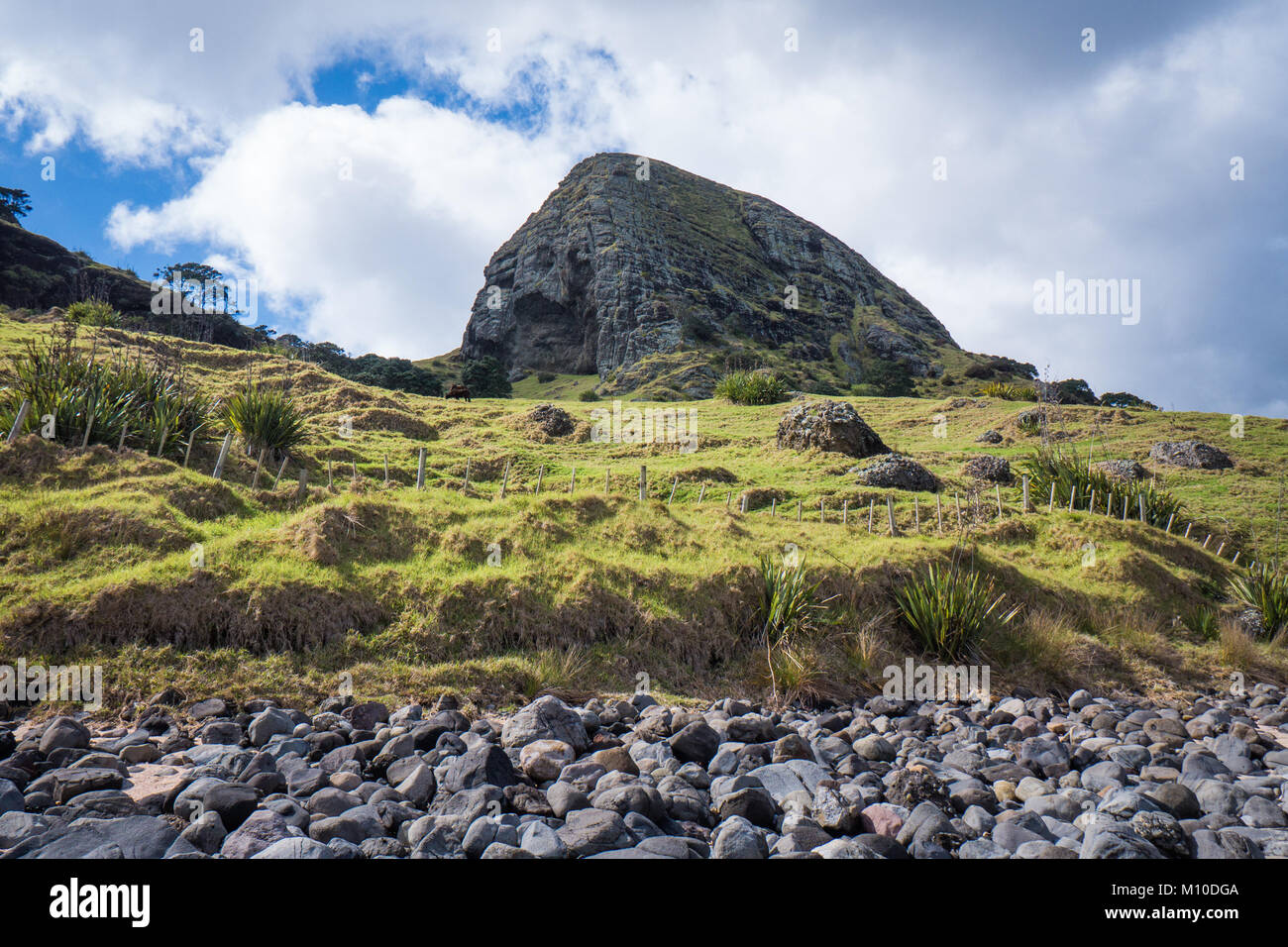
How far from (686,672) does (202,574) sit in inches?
229

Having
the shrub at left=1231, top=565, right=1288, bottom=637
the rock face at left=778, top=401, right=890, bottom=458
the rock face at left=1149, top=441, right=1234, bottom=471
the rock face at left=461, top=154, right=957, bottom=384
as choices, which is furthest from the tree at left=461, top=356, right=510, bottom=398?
the shrub at left=1231, top=565, right=1288, bottom=637

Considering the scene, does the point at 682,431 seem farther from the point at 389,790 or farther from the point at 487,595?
the point at 389,790

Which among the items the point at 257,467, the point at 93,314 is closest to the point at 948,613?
the point at 257,467

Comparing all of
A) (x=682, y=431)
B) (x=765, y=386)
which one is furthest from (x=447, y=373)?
(x=682, y=431)

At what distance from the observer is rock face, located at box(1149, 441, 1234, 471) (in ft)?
72.8

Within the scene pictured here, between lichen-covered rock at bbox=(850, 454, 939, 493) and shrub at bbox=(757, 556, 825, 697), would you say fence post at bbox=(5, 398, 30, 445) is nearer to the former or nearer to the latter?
shrub at bbox=(757, 556, 825, 697)

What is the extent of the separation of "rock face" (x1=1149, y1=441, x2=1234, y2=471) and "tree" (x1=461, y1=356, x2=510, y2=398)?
49.7 meters

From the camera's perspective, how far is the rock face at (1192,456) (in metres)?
22.2

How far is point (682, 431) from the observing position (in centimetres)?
2734

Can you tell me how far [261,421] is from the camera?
14781 mm

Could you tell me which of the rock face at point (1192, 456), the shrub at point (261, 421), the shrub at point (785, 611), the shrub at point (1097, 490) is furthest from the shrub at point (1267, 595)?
the shrub at point (261, 421)

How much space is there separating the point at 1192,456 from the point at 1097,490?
8911 mm

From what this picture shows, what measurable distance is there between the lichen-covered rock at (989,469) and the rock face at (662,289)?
4984 centimetres

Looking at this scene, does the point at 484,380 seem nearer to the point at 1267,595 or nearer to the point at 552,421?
the point at 552,421
